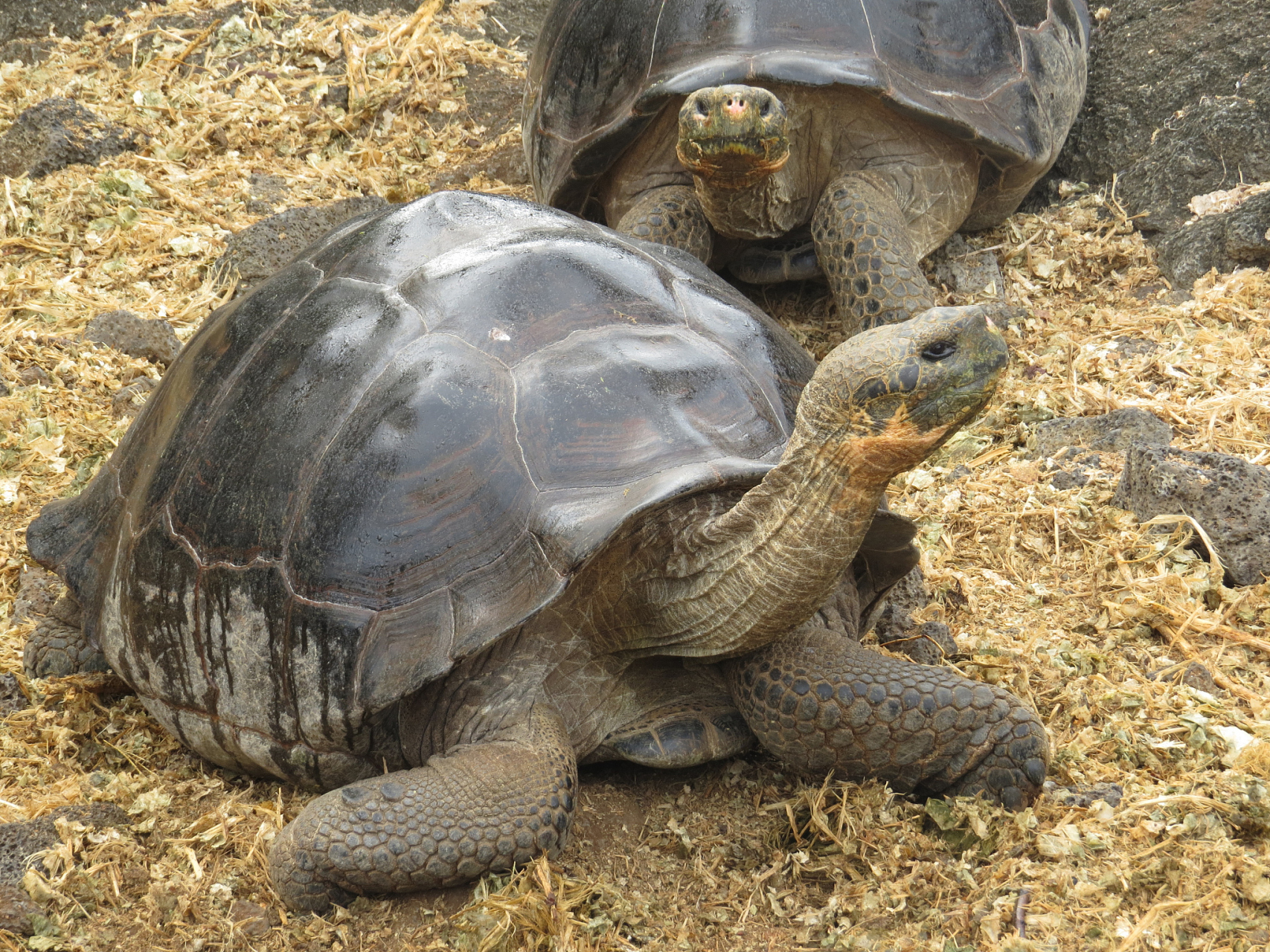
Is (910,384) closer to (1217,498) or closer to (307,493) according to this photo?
(307,493)

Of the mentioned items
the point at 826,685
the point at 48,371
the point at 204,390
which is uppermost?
the point at 204,390

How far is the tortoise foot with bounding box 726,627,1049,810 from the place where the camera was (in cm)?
257

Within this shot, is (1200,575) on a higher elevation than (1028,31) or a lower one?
lower

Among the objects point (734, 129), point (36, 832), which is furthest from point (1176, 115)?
point (36, 832)

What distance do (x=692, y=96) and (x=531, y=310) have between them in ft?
5.51

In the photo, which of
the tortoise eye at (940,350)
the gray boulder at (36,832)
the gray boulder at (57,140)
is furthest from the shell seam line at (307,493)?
the gray boulder at (57,140)

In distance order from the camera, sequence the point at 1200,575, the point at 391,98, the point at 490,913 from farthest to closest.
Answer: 1. the point at 391,98
2. the point at 1200,575
3. the point at 490,913

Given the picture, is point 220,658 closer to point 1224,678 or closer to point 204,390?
point 204,390

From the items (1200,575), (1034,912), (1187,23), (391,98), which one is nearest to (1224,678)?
(1200,575)

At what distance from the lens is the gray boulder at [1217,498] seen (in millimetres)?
3406

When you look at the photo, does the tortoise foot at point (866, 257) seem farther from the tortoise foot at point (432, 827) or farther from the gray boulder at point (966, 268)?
the tortoise foot at point (432, 827)

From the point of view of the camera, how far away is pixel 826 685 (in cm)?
258

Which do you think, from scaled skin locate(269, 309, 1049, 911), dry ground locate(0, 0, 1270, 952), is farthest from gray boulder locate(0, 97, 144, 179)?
scaled skin locate(269, 309, 1049, 911)

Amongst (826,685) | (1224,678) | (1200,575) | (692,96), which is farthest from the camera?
(692,96)
